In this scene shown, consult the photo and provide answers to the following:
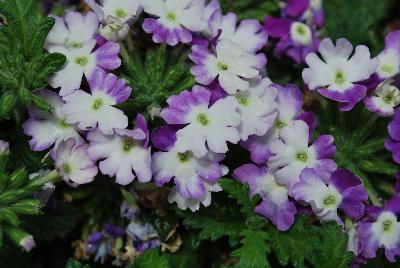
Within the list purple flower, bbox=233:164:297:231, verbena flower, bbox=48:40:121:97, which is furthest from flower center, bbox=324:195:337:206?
verbena flower, bbox=48:40:121:97

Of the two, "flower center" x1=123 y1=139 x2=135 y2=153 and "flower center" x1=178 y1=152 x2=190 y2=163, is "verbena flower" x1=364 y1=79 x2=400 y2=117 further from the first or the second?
"flower center" x1=123 y1=139 x2=135 y2=153

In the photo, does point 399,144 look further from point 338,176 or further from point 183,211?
point 183,211

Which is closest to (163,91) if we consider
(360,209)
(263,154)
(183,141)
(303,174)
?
(183,141)

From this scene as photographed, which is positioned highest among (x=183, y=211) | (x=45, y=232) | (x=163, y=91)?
(x=163, y=91)

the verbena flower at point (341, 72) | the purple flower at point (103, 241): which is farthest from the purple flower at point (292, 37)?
the purple flower at point (103, 241)

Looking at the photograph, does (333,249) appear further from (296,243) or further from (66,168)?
(66,168)

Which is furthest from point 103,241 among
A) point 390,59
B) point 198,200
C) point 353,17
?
point 353,17
